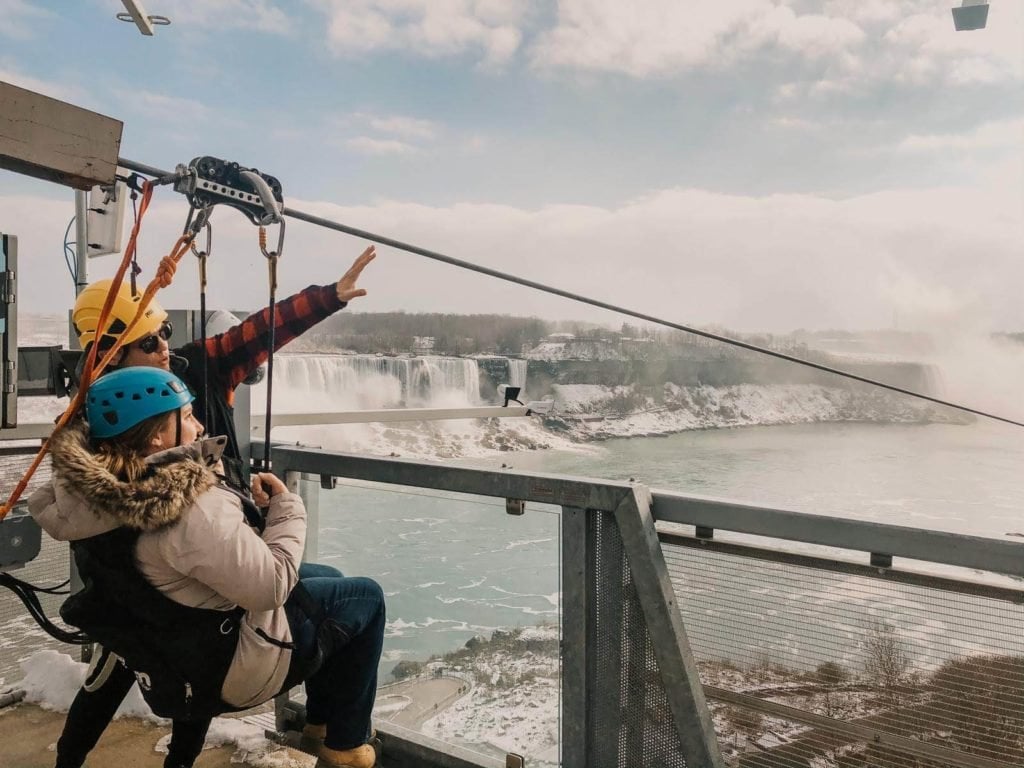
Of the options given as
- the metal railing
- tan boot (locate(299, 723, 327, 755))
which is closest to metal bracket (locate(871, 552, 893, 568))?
the metal railing

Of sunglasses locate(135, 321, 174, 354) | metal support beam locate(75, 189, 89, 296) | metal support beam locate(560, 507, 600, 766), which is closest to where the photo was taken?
metal support beam locate(560, 507, 600, 766)

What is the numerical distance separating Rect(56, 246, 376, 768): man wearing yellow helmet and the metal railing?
0.68 m

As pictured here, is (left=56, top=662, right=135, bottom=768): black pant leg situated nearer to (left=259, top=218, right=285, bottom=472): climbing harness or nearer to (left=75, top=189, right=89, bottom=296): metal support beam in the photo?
(left=259, top=218, right=285, bottom=472): climbing harness

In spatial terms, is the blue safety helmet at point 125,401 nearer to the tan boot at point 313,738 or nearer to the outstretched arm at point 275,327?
the outstretched arm at point 275,327

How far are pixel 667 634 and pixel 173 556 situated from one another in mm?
1070

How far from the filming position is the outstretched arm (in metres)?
2.12

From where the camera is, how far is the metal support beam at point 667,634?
162 centimetres

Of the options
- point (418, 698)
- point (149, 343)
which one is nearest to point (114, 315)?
point (149, 343)

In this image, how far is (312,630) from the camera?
1.55m

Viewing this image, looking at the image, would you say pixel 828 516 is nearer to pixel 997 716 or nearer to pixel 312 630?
pixel 997 716

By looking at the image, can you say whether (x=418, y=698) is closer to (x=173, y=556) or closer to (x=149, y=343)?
(x=173, y=556)

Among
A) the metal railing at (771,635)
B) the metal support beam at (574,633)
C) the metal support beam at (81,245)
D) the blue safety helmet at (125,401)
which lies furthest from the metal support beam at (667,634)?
the metal support beam at (81,245)

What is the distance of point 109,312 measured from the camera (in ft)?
5.06

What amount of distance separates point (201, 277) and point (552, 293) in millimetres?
1130
